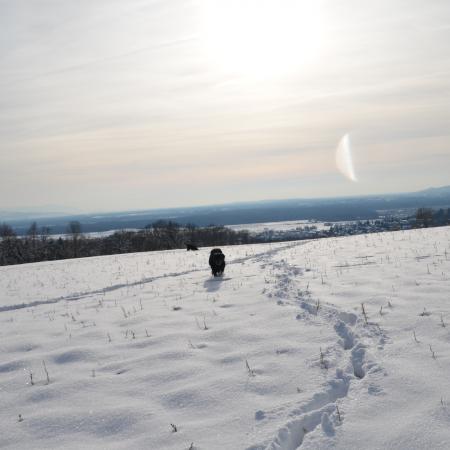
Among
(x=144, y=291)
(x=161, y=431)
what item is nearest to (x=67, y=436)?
(x=161, y=431)

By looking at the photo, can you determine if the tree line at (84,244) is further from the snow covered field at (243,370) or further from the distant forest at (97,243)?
the snow covered field at (243,370)

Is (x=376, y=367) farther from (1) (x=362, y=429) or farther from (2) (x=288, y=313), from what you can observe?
(2) (x=288, y=313)

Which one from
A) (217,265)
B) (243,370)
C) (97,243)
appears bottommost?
(243,370)

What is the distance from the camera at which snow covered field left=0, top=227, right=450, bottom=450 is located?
4.18m

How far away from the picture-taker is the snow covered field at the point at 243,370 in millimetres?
4176

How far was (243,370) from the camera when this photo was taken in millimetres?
5633

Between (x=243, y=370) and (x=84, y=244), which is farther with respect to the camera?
(x=84, y=244)

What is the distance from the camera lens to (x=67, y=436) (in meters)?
4.44

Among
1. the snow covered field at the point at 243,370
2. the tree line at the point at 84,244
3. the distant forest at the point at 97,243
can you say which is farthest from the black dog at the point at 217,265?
the tree line at the point at 84,244

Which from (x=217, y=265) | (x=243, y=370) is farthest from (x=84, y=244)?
Answer: (x=243, y=370)

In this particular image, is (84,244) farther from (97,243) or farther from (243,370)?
(243,370)

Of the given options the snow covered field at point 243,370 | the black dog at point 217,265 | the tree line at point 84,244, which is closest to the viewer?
the snow covered field at point 243,370

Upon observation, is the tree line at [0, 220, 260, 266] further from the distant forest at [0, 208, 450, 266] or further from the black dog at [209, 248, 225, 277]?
the black dog at [209, 248, 225, 277]

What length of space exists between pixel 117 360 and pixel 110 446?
2.43 metres
